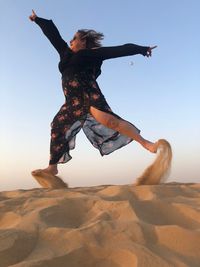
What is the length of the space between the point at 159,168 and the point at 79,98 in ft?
3.68

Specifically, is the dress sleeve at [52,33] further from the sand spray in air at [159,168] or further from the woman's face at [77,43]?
the sand spray in air at [159,168]

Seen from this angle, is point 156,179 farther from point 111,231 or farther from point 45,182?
point 111,231

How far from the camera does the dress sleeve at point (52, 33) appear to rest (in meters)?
4.08

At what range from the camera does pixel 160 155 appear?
3.22 meters

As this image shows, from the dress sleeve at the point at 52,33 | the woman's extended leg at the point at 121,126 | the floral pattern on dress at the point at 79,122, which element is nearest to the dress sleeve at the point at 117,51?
the floral pattern on dress at the point at 79,122

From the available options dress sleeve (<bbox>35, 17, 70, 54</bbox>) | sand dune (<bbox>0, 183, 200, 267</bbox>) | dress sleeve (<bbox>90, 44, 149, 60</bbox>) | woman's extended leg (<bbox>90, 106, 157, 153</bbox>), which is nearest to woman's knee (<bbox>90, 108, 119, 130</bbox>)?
woman's extended leg (<bbox>90, 106, 157, 153</bbox>)

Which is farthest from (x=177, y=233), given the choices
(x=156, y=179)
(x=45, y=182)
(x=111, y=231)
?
(x=45, y=182)

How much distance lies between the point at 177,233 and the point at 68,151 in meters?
2.51

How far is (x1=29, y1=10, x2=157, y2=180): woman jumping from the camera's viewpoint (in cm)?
383

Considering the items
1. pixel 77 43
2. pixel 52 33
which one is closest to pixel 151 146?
pixel 77 43

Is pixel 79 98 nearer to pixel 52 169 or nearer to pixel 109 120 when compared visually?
pixel 109 120

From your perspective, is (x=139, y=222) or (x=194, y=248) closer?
(x=194, y=248)

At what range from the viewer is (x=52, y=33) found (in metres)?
4.16

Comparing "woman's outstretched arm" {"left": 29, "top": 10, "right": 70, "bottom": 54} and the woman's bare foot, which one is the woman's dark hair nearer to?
"woman's outstretched arm" {"left": 29, "top": 10, "right": 70, "bottom": 54}
